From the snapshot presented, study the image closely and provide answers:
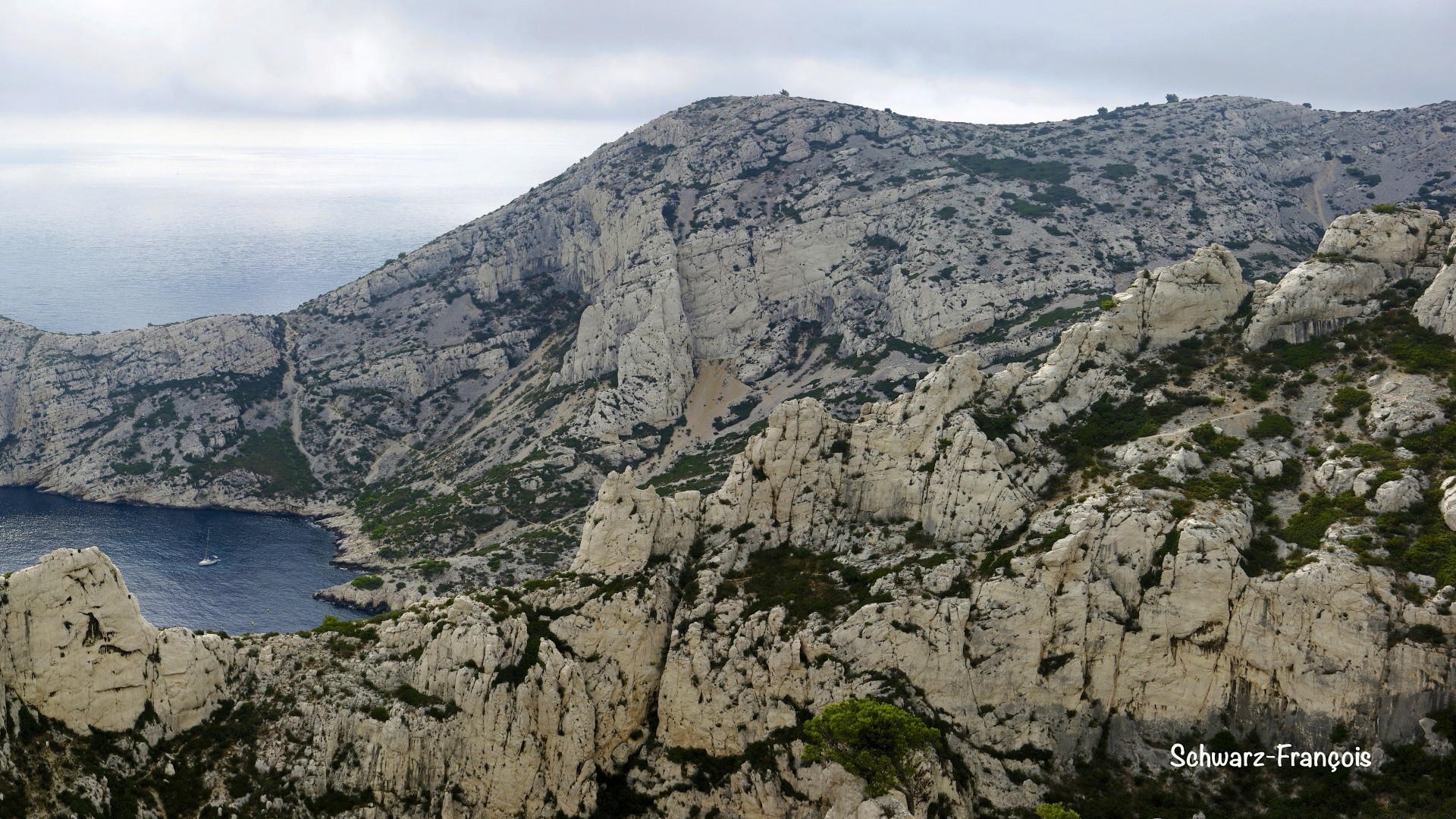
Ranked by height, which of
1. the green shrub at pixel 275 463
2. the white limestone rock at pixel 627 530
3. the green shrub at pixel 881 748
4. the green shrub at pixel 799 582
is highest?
the white limestone rock at pixel 627 530

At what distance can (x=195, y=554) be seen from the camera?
447 ft

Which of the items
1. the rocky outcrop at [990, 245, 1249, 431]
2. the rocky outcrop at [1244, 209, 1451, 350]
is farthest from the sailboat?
the rocky outcrop at [1244, 209, 1451, 350]

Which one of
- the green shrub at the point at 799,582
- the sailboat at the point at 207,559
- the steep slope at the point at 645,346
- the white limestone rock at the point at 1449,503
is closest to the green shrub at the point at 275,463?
the steep slope at the point at 645,346

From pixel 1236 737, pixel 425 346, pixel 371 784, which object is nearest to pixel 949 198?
pixel 425 346

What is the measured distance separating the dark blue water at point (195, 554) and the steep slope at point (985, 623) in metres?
68.5

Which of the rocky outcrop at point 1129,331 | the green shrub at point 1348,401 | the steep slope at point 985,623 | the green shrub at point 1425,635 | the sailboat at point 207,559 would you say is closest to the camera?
the green shrub at point 1425,635

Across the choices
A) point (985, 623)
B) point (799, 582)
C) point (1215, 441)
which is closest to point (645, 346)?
point (799, 582)

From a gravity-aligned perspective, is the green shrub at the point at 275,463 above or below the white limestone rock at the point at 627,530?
below

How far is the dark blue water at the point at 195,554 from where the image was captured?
117 m

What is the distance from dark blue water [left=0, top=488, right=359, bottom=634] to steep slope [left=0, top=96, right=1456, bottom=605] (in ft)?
18.5

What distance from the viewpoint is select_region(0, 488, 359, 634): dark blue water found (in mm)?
117000

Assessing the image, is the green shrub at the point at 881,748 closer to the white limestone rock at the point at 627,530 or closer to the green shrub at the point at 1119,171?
the white limestone rock at the point at 627,530

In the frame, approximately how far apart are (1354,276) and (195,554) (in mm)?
152410

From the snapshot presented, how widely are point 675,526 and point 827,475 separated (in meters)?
12.4
